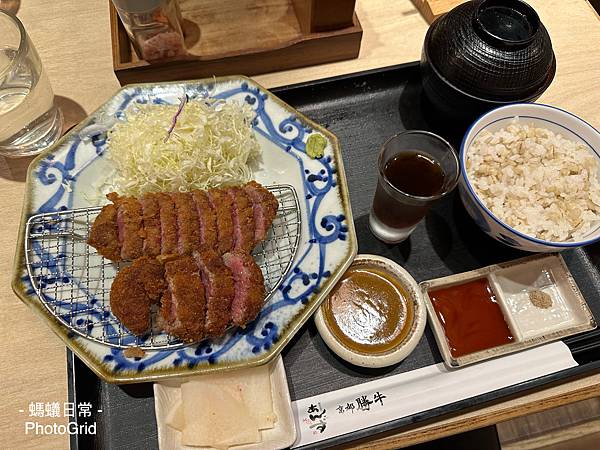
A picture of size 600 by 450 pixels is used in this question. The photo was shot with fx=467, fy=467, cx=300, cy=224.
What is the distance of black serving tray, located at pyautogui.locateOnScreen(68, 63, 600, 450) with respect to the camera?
1.76 m

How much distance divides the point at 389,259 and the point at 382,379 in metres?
0.52

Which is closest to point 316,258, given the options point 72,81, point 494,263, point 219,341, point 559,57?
point 219,341

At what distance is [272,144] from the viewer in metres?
2.28

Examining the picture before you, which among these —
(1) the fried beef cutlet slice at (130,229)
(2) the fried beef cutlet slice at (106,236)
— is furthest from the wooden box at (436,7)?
(2) the fried beef cutlet slice at (106,236)

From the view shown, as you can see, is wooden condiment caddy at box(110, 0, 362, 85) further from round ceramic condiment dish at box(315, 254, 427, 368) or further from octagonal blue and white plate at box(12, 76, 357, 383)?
round ceramic condiment dish at box(315, 254, 427, 368)

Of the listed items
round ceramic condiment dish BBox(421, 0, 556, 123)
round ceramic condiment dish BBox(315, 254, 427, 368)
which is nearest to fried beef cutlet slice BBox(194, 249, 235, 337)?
round ceramic condiment dish BBox(315, 254, 427, 368)

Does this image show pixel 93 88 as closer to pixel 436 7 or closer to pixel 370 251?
pixel 370 251

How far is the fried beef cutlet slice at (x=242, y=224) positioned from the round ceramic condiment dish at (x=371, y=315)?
405 millimetres

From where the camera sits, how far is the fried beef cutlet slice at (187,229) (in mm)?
1925

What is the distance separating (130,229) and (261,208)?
0.54 m

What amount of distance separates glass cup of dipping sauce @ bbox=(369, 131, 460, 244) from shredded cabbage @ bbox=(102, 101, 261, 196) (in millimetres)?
660

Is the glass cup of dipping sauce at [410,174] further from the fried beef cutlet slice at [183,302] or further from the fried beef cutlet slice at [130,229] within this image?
the fried beef cutlet slice at [130,229]

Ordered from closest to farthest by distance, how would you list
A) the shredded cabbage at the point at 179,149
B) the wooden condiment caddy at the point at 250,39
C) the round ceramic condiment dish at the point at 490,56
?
the round ceramic condiment dish at the point at 490,56, the shredded cabbage at the point at 179,149, the wooden condiment caddy at the point at 250,39

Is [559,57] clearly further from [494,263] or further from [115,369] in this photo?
[115,369]
